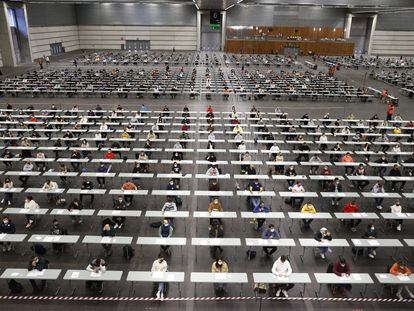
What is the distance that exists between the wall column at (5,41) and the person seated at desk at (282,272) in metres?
49.2

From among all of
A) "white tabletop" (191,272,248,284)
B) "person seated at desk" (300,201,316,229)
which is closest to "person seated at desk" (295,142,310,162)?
"person seated at desk" (300,201,316,229)

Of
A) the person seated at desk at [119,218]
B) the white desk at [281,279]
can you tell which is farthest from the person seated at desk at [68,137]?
the white desk at [281,279]

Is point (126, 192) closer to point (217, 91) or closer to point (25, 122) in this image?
point (25, 122)

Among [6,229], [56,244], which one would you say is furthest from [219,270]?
[6,229]

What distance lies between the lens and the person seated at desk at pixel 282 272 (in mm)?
9133

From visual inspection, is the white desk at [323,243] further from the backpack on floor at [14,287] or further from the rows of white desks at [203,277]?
the backpack on floor at [14,287]

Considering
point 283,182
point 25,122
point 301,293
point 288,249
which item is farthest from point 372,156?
point 25,122

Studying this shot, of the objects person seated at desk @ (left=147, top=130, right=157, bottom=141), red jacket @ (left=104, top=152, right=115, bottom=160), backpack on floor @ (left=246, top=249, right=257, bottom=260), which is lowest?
backpack on floor @ (left=246, top=249, right=257, bottom=260)

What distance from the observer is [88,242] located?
10414mm

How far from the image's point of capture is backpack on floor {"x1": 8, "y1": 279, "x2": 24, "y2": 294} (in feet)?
30.0

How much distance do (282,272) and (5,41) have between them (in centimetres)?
4989

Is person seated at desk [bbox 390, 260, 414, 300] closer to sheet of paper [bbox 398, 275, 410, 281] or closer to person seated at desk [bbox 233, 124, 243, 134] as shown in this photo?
sheet of paper [bbox 398, 275, 410, 281]

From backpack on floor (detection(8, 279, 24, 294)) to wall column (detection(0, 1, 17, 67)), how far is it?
150 feet

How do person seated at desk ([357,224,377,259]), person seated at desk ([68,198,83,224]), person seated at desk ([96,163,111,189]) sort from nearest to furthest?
1. person seated at desk ([357,224,377,259])
2. person seated at desk ([68,198,83,224])
3. person seated at desk ([96,163,111,189])
